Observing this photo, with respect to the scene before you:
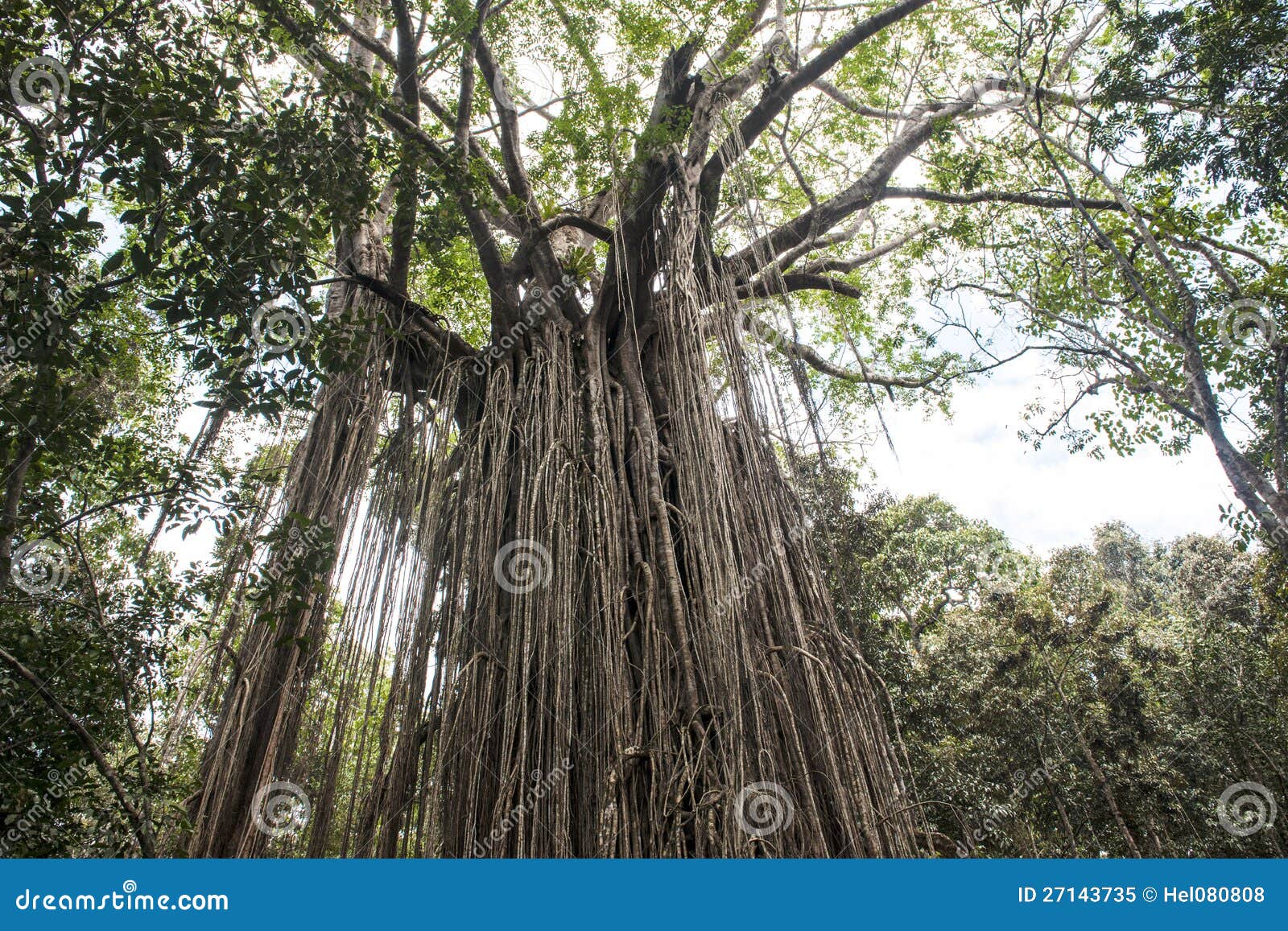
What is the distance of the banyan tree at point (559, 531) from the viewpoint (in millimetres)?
2564

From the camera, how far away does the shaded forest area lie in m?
2.29

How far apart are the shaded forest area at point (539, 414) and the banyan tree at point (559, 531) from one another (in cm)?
2

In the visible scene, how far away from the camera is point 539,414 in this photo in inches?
142

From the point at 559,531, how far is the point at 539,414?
708 millimetres

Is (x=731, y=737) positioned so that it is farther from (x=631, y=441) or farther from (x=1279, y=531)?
(x=1279, y=531)

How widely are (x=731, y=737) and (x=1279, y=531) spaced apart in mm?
2934

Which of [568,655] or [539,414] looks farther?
[539,414]

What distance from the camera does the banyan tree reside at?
2.56 meters

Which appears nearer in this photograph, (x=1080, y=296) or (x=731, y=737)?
(x=731, y=737)

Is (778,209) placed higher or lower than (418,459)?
higher

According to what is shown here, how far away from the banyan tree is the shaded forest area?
2 cm

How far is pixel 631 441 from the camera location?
12.6ft

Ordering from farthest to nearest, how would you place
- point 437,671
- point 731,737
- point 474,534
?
1. point 474,534
2. point 437,671
3. point 731,737

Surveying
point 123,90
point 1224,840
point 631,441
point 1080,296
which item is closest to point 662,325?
point 631,441
